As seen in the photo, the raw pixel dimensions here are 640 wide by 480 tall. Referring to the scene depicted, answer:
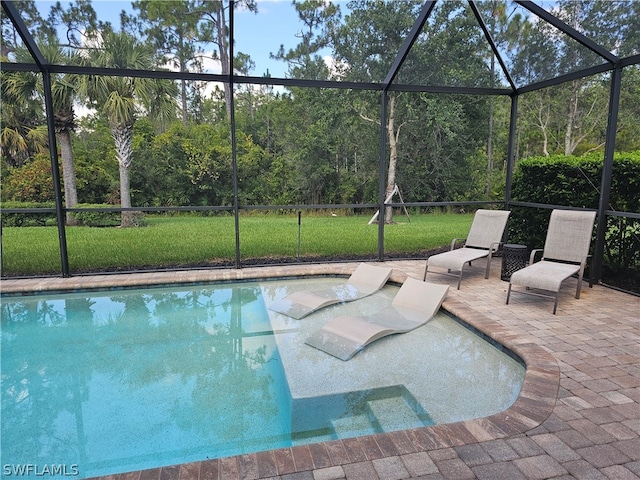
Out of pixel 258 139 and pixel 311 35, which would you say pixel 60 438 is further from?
pixel 258 139

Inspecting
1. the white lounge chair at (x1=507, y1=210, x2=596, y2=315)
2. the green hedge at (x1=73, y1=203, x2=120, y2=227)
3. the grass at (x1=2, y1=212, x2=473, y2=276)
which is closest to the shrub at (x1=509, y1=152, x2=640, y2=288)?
the white lounge chair at (x1=507, y1=210, x2=596, y2=315)

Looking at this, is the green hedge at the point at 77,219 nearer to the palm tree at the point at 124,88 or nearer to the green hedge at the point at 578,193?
the palm tree at the point at 124,88

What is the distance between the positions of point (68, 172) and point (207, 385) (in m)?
10.7

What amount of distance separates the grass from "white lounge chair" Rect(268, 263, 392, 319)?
1.80 metres

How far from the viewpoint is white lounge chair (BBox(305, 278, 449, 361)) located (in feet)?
12.4

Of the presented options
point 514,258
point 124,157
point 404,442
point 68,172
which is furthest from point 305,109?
point 404,442

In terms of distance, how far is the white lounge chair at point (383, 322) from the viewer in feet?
12.4

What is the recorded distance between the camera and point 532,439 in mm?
2281

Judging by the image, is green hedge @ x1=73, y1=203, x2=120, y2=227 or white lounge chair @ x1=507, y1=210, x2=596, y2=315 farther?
green hedge @ x1=73, y1=203, x2=120, y2=227

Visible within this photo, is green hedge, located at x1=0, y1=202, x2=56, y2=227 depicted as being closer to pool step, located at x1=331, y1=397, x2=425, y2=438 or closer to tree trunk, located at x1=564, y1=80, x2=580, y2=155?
pool step, located at x1=331, y1=397, x2=425, y2=438

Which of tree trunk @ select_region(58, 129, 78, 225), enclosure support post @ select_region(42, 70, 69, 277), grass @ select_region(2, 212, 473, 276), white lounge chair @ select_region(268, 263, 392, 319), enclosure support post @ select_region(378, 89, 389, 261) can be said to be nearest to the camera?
white lounge chair @ select_region(268, 263, 392, 319)

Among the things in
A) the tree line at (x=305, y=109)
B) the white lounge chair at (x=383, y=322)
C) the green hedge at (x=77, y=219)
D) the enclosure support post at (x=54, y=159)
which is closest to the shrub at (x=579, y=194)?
the tree line at (x=305, y=109)

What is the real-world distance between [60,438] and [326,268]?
4.33 metres

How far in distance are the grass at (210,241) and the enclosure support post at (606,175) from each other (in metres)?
3.28
